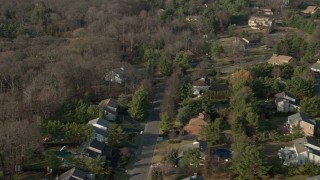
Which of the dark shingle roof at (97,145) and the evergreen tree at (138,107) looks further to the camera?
the evergreen tree at (138,107)

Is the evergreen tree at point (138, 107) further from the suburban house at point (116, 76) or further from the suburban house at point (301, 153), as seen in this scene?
the suburban house at point (301, 153)

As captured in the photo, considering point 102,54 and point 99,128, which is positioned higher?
point 102,54

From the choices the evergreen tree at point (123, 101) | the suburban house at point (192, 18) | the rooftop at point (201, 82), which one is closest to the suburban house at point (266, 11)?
the suburban house at point (192, 18)

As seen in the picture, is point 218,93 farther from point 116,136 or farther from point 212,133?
point 116,136

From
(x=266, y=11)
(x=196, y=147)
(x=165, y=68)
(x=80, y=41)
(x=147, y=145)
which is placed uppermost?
(x=80, y=41)

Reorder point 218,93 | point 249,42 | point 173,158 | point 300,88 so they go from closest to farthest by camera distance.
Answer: point 173,158, point 300,88, point 218,93, point 249,42

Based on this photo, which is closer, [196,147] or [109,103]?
[196,147]

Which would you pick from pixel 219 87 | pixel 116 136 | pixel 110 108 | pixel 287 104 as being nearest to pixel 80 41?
pixel 110 108
